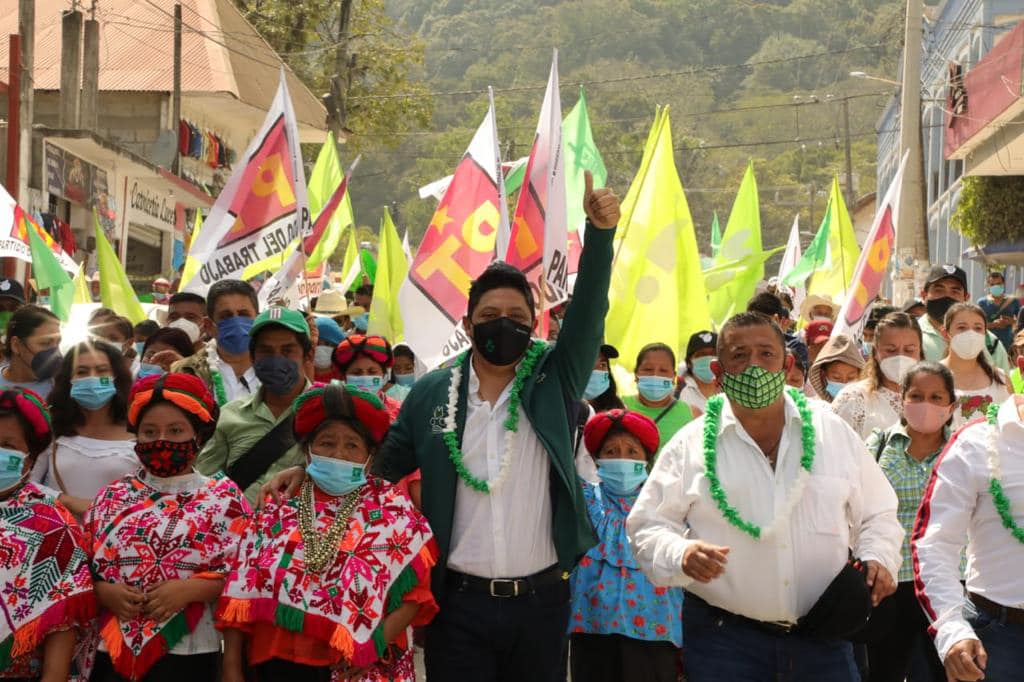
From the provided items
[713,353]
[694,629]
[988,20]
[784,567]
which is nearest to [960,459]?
[784,567]

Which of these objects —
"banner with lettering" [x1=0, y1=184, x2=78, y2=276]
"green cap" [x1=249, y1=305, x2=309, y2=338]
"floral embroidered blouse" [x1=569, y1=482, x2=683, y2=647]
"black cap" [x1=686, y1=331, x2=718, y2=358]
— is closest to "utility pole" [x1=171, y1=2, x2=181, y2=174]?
"banner with lettering" [x1=0, y1=184, x2=78, y2=276]

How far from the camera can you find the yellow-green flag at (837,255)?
553 inches

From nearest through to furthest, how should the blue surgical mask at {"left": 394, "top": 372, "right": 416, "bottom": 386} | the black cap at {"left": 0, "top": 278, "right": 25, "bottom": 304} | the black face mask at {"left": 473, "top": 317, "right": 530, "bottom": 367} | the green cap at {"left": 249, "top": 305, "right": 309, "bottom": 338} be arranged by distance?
the black face mask at {"left": 473, "top": 317, "right": 530, "bottom": 367}
the green cap at {"left": 249, "top": 305, "right": 309, "bottom": 338}
the black cap at {"left": 0, "top": 278, "right": 25, "bottom": 304}
the blue surgical mask at {"left": 394, "top": 372, "right": 416, "bottom": 386}

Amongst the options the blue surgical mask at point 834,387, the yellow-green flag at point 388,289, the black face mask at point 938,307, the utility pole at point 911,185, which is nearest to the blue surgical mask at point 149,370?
the blue surgical mask at point 834,387

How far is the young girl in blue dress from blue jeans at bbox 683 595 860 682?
4.29ft

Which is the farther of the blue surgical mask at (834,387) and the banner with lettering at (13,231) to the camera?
the banner with lettering at (13,231)

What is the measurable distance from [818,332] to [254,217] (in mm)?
4037

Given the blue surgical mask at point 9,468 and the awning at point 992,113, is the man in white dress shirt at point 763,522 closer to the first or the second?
the blue surgical mask at point 9,468

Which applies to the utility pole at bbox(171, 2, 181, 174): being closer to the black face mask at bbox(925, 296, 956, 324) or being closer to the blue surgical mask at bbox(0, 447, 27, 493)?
the black face mask at bbox(925, 296, 956, 324)

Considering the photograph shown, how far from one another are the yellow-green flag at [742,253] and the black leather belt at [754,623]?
8.07 meters

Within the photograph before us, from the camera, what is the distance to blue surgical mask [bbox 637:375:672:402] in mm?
7473

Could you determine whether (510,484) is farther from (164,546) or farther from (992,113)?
(992,113)

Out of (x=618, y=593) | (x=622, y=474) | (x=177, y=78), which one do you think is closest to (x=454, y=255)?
(x=622, y=474)

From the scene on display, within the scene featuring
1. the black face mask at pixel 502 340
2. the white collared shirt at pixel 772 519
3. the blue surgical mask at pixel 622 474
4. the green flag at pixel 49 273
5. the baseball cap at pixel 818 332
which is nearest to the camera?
the white collared shirt at pixel 772 519
